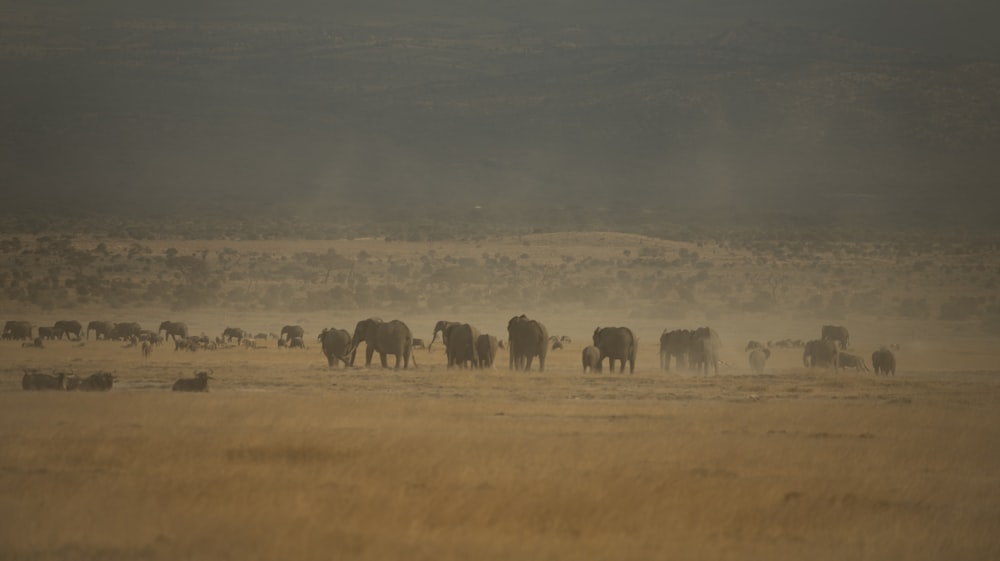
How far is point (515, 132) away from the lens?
171375 mm

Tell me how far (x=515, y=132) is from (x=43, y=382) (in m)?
144

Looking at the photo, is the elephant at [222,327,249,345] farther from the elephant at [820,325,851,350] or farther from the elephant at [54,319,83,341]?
the elephant at [820,325,851,350]

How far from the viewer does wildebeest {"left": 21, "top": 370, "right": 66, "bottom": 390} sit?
29375mm

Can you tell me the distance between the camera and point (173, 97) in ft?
580

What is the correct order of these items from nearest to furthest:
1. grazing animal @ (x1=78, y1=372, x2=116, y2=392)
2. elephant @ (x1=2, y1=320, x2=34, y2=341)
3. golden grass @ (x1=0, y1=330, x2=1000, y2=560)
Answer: golden grass @ (x1=0, y1=330, x2=1000, y2=560) → grazing animal @ (x1=78, y1=372, x2=116, y2=392) → elephant @ (x1=2, y1=320, x2=34, y2=341)

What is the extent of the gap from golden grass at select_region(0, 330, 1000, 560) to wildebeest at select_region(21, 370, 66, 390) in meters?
0.78

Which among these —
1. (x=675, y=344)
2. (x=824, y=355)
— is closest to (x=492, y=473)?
(x=675, y=344)

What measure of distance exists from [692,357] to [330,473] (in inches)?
863

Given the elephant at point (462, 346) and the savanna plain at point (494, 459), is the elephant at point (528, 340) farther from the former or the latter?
the elephant at point (462, 346)

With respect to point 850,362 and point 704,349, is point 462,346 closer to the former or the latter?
point 704,349

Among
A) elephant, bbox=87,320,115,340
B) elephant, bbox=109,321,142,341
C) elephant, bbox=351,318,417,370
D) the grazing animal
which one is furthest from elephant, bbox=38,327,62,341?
the grazing animal

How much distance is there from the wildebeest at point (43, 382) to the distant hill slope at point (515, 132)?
98.0m

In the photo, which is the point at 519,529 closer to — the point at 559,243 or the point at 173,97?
the point at 559,243

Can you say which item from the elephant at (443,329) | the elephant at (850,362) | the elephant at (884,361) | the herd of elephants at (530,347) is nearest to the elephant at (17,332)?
the herd of elephants at (530,347)
